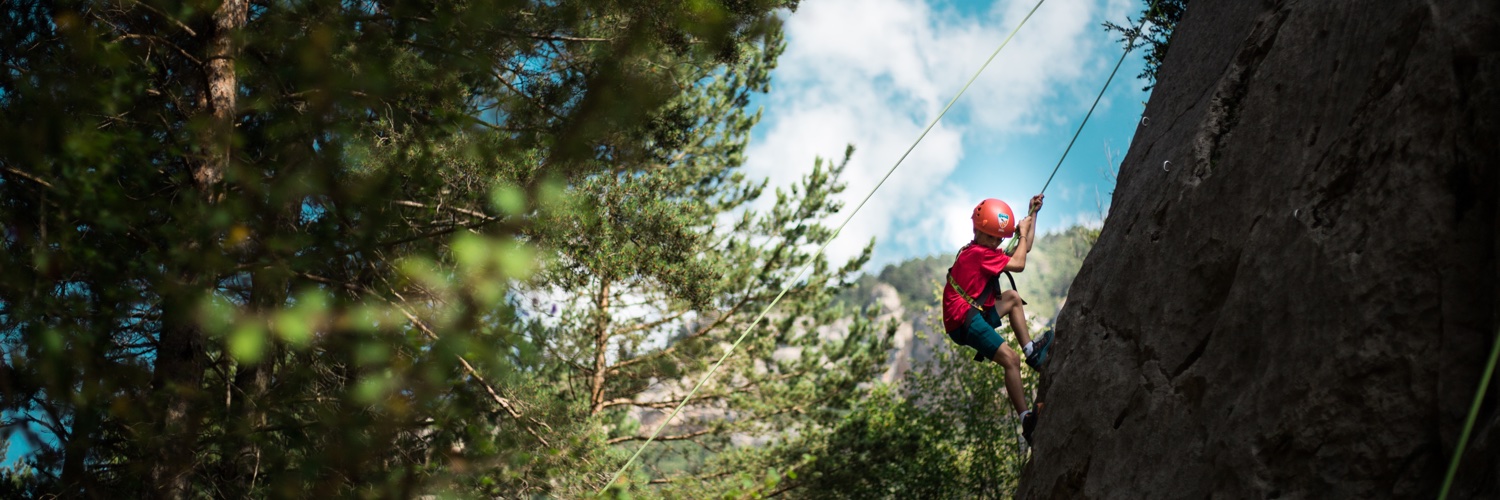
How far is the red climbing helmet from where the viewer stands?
4.57 m

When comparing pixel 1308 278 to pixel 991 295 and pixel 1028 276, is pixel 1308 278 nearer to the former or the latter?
pixel 991 295

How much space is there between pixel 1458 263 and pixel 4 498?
5.25 metres

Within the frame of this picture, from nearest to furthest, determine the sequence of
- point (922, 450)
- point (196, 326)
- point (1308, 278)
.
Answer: point (1308, 278), point (196, 326), point (922, 450)

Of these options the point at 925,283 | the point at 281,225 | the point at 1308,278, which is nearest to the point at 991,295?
the point at 1308,278

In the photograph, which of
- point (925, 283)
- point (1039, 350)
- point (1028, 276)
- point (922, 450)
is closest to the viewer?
point (1039, 350)

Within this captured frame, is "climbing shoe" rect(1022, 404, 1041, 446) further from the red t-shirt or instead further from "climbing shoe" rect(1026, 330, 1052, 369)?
the red t-shirt

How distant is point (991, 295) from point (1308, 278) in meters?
2.00

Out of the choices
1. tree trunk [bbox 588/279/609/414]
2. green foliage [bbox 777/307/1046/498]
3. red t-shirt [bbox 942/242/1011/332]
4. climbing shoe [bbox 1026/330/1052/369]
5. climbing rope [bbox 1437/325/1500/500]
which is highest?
tree trunk [bbox 588/279/609/414]

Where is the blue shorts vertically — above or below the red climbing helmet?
below

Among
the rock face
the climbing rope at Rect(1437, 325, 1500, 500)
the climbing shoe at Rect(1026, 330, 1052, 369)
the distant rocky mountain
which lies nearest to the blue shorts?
the climbing shoe at Rect(1026, 330, 1052, 369)

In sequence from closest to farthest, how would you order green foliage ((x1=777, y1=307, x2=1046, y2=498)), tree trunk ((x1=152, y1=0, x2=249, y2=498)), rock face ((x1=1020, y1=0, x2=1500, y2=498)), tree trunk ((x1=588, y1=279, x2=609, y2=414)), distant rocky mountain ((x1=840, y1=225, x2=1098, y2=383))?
rock face ((x1=1020, y1=0, x2=1500, y2=498))
tree trunk ((x1=152, y1=0, x2=249, y2=498))
tree trunk ((x1=588, y1=279, x2=609, y2=414))
green foliage ((x1=777, y1=307, x2=1046, y2=498))
distant rocky mountain ((x1=840, y1=225, x2=1098, y2=383))

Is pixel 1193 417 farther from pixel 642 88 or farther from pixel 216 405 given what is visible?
pixel 216 405

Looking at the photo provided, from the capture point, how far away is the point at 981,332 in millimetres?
4570

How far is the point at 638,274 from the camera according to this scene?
8086mm
